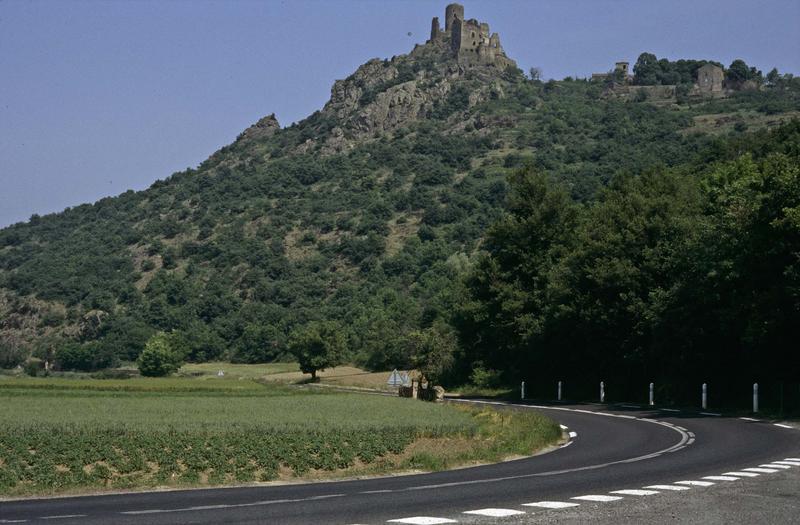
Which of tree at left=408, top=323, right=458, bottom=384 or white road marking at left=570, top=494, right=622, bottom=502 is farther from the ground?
tree at left=408, top=323, right=458, bottom=384

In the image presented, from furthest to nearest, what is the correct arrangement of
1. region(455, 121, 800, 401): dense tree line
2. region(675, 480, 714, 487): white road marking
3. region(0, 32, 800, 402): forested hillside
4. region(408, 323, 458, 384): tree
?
1. region(408, 323, 458, 384): tree
2. region(0, 32, 800, 402): forested hillside
3. region(455, 121, 800, 401): dense tree line
4. region(675, 480, 714, 487): white road marking

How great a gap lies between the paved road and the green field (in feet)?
4.94

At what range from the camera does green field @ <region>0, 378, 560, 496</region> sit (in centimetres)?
2147

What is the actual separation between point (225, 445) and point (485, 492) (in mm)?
7920

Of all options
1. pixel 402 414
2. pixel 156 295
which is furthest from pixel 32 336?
pixel 402 414

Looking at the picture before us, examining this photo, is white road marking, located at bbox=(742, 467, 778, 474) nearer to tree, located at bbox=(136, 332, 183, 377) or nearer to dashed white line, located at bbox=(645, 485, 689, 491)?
dashed white line, located at bbox=(645, 485, 689, 491)

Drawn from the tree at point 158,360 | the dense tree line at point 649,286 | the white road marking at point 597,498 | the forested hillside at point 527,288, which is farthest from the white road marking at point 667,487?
the tree at point 158,360

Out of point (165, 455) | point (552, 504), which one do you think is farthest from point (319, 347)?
point (552, 504)

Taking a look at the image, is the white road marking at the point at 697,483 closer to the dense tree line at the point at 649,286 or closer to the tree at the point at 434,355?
the dense tree line at the point at 649,286

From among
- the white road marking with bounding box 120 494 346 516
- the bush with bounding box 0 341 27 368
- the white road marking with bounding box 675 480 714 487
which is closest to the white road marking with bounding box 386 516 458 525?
the white road marking with bounding box 120 494 346 516

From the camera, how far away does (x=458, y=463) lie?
2495 cm

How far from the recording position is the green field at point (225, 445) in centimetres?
Result: 2147

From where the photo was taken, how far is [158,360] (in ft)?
392

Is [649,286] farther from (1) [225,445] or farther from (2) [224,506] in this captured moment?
(2) [224,506]
